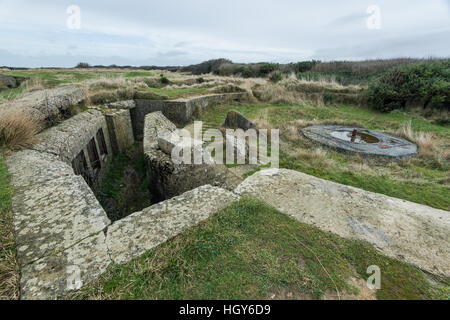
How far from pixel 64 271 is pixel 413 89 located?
60.1 feet

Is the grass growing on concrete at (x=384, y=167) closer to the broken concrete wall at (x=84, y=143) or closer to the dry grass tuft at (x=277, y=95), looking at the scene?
the broken concrete wall at (x=84, y=143)

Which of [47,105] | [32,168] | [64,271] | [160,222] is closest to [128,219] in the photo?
[160,222]

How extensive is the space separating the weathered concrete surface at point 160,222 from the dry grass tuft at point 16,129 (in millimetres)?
2952

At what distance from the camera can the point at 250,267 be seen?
5.35 ft

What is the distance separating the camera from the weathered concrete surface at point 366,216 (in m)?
2.05

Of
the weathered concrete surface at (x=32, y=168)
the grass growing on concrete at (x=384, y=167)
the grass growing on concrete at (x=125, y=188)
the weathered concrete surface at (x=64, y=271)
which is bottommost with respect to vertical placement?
the grass growing on concrete at (x=125, y=188)

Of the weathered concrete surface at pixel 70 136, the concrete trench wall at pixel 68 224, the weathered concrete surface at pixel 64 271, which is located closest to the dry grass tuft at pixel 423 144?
the concrete trench wall at pixel 68 224

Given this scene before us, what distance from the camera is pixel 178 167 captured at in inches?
163

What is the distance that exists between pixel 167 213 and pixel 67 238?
34.8 inches

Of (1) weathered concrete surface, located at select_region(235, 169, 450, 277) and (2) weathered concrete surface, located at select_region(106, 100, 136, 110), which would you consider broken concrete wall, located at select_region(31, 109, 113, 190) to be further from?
(1) weathered concrete surface, located at select_region(235, 169, 450, 277)

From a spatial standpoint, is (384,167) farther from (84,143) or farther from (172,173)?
(84,143)

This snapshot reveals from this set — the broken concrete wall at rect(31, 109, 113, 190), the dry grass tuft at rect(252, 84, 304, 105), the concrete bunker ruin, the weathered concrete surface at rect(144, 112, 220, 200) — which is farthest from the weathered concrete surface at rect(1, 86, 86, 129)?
the dry grass tuft at rect(252, 84, 304, 105)
